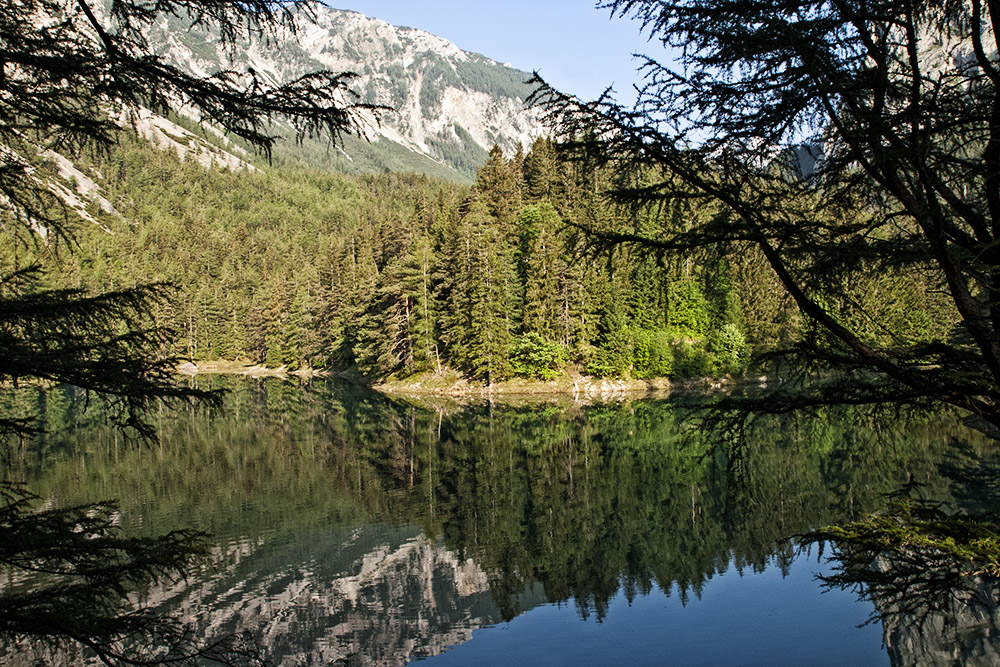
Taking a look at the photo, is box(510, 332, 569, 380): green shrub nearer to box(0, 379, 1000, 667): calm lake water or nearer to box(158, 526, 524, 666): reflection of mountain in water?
box(0, 379, 1000, 667): calm lake water

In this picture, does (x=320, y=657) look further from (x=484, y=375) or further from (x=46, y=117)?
(x=484, y=375)

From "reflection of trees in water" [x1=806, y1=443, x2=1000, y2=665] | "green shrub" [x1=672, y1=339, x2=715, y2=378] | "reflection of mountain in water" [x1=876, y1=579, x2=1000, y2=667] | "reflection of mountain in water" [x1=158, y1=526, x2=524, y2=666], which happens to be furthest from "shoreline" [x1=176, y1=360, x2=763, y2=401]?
"reflection of mountain in water" [x1=876, y1=579, x2=1000, y2=667]

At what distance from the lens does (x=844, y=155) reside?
224 inches

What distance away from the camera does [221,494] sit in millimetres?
21797

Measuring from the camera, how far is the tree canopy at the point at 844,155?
5.01 m

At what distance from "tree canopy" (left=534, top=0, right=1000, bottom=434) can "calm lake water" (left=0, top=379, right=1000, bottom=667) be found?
1.23 m

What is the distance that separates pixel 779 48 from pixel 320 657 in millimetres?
11213

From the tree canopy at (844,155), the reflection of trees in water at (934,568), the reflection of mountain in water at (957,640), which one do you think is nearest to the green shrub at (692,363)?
the reflection of trees in water at (934,568)

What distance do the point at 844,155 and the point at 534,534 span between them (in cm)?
1337

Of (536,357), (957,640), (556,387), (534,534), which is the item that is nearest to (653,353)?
(556,387)

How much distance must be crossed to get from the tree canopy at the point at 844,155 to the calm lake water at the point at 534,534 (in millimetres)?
1234

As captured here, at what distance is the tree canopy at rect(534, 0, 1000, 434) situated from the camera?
5008mm

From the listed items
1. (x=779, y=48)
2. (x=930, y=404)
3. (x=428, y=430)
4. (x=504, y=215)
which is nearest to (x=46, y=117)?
(x=779, y=48)

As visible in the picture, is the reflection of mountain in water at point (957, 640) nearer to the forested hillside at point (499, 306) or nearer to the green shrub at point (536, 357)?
the forested hillside at point (499, 306)
